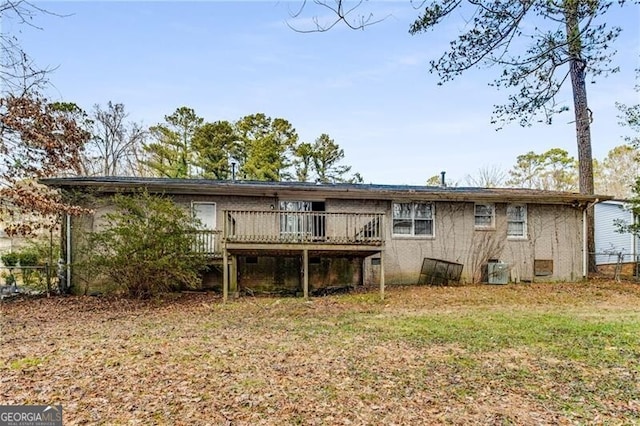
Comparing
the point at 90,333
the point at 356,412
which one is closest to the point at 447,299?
the point at 356,412

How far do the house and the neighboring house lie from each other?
5756mm

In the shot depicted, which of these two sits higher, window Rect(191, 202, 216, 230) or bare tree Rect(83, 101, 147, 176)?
bare tree Rect(83, 101, 147, 176)

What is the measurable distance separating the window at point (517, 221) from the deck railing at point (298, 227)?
207 inches

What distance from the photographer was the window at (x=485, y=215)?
13.9 m

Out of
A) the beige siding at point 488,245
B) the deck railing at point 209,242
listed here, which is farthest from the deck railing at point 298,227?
the beige siding at point 488,245

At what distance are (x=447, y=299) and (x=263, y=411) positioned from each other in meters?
7.78

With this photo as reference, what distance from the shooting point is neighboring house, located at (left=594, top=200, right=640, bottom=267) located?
1792cm

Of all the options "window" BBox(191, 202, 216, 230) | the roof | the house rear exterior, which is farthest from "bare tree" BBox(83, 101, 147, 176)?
the house rear exterior

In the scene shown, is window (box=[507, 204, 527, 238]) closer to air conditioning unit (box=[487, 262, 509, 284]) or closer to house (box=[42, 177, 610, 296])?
house (box=[42, 177, 610, 296])

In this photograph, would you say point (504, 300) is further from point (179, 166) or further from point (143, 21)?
point (179, 166)

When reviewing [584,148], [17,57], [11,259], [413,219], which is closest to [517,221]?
[413,219]

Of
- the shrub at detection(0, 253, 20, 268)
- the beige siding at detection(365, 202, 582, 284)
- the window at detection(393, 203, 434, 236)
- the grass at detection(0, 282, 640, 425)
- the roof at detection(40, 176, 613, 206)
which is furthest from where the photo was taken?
the shrub at detection(0, 253, 20, 268)

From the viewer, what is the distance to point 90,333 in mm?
6996

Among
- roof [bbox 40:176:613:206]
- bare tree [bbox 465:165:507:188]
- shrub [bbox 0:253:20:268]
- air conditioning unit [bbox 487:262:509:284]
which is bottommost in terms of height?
air conditioning unit [bbox 487:262:509:284]
